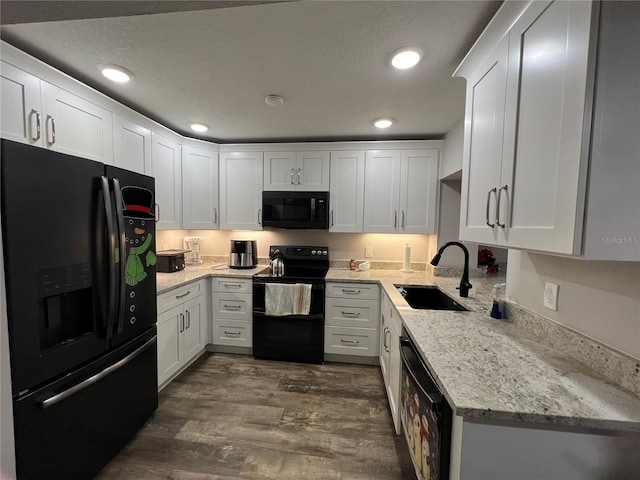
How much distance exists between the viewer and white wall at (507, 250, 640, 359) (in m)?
0.86

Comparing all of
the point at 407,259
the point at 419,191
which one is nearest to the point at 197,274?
the point at 407,259

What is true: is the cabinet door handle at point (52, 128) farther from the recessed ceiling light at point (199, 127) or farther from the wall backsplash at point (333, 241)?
the wall backsplash at point (333, 241)

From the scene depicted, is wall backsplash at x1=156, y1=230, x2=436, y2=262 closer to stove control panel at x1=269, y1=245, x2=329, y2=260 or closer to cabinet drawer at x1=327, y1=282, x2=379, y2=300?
stove control panel at x1=269, y1=245, x2=329, y2=260

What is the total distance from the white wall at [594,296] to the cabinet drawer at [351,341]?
155cm

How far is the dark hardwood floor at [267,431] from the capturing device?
149cm

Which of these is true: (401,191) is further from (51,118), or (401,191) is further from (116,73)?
(51,118)

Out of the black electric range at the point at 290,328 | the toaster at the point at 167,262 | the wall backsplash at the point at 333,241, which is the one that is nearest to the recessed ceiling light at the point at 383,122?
the wall backsplash at the point at 333,241

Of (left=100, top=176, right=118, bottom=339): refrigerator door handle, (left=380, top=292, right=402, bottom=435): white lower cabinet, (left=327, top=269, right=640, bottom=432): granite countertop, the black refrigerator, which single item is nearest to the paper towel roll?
(left=380, top=292, right=402, bottom=435): white lower cabinet

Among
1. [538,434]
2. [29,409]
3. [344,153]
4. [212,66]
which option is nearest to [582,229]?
[538,434]

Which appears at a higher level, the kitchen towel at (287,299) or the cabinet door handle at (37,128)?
the cabinet door handle at (37,128)

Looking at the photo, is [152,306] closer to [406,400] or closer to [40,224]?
[40,224]

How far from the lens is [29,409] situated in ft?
3.50

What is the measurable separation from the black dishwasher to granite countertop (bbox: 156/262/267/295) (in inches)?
72.4

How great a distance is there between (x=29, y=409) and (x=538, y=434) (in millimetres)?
1856
